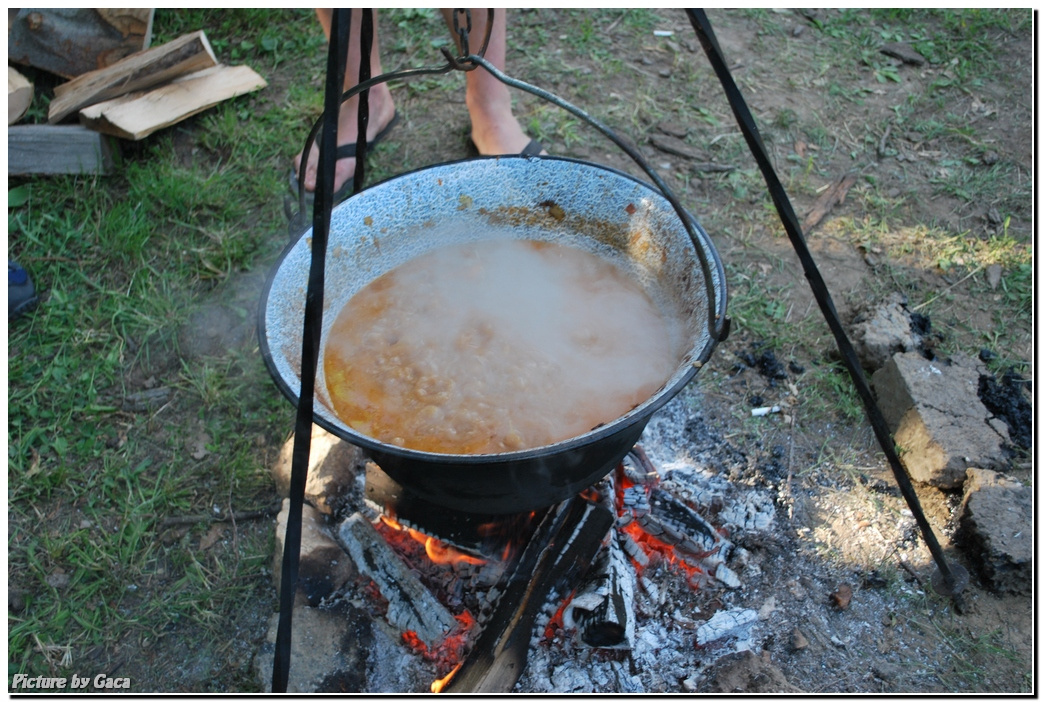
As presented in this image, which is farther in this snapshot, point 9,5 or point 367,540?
point 9,5

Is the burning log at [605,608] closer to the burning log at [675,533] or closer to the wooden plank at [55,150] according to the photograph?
the burning log at [675,533]

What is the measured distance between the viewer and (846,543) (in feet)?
7.63

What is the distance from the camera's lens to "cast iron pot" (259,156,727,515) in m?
1.64

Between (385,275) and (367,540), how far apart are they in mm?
842

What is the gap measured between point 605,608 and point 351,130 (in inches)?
102

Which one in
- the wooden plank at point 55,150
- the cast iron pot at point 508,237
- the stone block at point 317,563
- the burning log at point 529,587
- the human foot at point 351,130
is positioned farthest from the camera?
the wooden plank at point 55,150

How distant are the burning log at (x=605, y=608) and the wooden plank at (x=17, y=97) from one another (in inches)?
146

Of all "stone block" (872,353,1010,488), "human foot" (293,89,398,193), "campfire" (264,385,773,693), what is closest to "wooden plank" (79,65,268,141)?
"human foot" (293,89,398,193)

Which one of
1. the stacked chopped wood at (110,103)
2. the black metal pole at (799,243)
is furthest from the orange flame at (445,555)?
the stacked chopped wood at (110,103)

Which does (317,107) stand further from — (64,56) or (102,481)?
(102,481)

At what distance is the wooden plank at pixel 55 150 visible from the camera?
3547 mm

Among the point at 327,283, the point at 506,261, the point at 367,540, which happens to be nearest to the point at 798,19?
the point at 506,261

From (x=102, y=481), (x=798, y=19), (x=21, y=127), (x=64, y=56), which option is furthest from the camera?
(x=798, y=19)

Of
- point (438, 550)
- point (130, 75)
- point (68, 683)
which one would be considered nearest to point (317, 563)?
point (438, 550)
